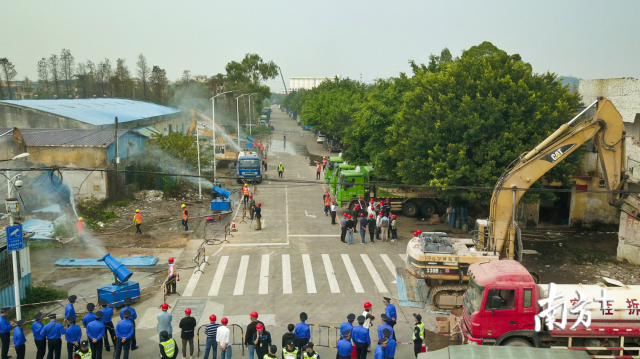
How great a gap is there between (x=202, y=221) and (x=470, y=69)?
17098 millimetres

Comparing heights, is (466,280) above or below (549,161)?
below

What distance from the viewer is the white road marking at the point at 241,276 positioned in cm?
1873

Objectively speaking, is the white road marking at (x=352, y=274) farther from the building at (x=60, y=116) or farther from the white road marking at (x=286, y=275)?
the building at (x=60, y=116)

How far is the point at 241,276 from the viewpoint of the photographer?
20.3m

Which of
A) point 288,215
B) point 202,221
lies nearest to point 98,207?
point 202,221

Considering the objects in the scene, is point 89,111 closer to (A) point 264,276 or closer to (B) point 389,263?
(A) point 264,276

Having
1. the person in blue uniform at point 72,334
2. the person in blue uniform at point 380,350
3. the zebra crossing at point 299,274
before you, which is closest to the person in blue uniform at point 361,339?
the person in blue uniform at point 380,350

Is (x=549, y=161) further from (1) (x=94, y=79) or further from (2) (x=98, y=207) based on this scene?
(1) (x=94, y=79)

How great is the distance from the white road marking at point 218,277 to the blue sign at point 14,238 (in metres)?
6.33

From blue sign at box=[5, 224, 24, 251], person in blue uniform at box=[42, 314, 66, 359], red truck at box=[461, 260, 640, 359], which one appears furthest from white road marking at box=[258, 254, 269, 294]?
blue sign at box=[5, 224, 24, 251]

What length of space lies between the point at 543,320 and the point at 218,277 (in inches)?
477

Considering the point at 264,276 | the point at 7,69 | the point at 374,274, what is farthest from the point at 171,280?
the point at 7,69

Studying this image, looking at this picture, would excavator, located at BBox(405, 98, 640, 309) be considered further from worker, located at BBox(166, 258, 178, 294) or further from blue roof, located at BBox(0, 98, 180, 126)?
blue roof, located at BBox(0, 98, 180, 126)

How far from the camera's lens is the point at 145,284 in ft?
63.7
